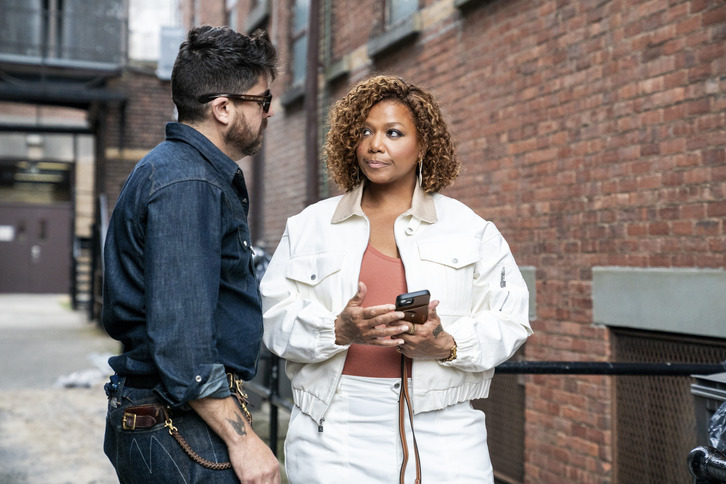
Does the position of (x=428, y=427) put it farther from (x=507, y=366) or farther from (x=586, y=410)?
(x=586, y=410)

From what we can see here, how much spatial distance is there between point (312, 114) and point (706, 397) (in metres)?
6.25

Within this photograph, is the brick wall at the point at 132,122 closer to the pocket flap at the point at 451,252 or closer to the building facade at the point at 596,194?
the building facade at the point at 596,194

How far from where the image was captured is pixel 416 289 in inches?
86.0

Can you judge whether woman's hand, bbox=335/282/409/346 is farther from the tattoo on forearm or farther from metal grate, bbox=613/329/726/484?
metal grate, bbox=613/329/726/484

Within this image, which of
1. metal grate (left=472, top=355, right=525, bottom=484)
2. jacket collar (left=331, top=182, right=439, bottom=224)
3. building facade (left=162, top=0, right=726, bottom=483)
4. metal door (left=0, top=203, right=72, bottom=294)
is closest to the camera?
jacket collar (left=331, top=182, right=439, bottom=224)

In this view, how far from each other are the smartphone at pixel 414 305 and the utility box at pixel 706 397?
1.04 metres

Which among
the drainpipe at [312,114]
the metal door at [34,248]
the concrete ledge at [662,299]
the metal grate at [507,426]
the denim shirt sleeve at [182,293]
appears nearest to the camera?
the denim shirt sleeve at [182,293]

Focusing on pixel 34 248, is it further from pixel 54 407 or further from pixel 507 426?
pixel 507 426

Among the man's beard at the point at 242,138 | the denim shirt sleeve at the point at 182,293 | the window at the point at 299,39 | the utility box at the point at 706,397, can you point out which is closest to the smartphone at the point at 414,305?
the denim shirt sleeve at the point at 182,293

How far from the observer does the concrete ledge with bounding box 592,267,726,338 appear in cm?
353

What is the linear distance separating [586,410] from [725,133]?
1.77 metres

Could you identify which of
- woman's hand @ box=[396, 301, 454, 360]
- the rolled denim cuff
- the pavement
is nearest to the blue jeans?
the rolled denim cuff

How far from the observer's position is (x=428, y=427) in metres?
2.17

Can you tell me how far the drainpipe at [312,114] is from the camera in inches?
322
